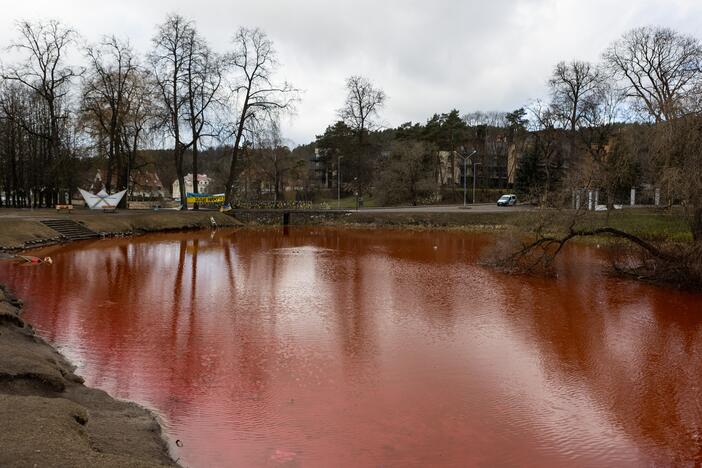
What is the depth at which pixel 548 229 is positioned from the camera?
20.5 metres

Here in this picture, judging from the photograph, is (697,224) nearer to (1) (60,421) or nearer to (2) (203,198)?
(1) (60,421)

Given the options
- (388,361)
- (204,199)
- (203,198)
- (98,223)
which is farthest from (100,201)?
(388,361)

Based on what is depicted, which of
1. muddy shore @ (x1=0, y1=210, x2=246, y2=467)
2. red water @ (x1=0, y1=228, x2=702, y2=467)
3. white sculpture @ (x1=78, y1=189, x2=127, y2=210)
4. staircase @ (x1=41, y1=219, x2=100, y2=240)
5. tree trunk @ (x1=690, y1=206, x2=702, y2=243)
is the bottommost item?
red water @ (x1=0, y1=228, x2=702, y2=467)

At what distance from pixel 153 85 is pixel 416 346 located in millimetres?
35666

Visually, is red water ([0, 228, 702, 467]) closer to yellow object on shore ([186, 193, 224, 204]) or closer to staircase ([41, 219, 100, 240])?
staircase ([41, 219, 100, 240])

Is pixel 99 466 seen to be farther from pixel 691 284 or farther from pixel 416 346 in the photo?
pixel 691 284

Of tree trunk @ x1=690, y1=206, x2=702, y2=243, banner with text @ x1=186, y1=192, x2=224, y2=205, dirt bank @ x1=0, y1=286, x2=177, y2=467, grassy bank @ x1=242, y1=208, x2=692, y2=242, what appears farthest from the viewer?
banner with text @ x1=186, y1=192, x2=224, y2=205

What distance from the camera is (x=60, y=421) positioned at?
562 cm

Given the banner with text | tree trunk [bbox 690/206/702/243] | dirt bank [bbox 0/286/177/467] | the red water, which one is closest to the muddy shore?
dirt bank [bbox 0/286/177/467]

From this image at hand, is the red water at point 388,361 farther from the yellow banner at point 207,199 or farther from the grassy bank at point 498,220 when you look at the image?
the yellow banner at point 207,199

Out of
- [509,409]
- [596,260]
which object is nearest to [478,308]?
[509,409]

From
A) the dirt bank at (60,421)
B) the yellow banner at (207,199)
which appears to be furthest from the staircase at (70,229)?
the dirt bank at (60,421)

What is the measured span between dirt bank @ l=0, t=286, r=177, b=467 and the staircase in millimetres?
24008

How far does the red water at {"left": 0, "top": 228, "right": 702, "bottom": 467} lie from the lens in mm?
7023
